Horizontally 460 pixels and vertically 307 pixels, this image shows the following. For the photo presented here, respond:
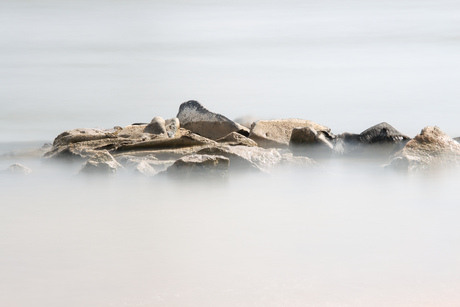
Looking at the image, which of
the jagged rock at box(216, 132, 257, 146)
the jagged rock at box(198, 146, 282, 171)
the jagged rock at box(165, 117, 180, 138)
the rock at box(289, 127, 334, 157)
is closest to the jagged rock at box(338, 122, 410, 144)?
the rock at box(289, 127, 334, 157)

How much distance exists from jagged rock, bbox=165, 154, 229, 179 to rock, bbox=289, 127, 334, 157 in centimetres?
229

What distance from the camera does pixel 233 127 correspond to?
10203 mm

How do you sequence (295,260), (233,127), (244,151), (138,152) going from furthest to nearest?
(233,127), (138,152), (244,151), (295,260)

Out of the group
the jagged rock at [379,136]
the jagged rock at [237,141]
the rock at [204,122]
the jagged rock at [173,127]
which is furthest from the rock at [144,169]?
the jagged rock at [379,136]

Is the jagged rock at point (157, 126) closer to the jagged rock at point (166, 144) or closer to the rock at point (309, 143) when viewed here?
the jagged rock at point (166, 144)

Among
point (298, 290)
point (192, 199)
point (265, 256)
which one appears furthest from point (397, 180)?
point (298, 290)

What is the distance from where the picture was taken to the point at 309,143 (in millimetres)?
8930

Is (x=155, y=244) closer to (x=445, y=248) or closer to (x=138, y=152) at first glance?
(x=445, y=248)

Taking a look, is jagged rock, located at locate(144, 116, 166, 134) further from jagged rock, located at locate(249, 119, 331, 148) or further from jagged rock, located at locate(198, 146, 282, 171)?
jagged rock, located at locate(198, 146, 282, 171)

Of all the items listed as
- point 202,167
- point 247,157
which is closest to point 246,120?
point 247,157

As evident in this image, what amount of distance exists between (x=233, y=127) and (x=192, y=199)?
4.49 metres

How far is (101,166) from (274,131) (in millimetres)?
3267

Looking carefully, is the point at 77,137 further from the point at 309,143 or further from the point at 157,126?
the point at 309,143

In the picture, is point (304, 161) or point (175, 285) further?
point (304, 161)
